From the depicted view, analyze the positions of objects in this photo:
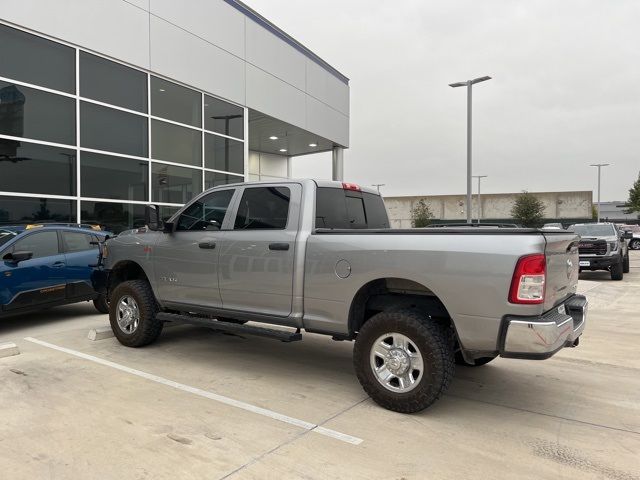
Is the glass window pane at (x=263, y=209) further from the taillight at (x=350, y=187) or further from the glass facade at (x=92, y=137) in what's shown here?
the glass facade at (x=92, y=137)

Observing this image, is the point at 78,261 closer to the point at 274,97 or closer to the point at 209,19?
the point at 209,19

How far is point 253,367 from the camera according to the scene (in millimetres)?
5160

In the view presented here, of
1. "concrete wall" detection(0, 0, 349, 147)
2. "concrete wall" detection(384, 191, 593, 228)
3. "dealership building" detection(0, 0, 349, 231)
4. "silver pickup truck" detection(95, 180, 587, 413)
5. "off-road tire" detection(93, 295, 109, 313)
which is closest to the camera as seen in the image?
"silver pickup truck" detection(95, 180, 587, 413)

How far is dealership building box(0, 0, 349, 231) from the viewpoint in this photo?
962cm

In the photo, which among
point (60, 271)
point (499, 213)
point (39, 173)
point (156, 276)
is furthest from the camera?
point (499, 213)

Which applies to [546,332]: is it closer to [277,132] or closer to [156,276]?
[156,276]

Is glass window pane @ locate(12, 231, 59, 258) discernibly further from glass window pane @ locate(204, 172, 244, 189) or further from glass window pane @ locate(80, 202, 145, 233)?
glass window pane @ locate(204, 172, 244, 189)

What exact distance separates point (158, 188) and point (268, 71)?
19.7 feet

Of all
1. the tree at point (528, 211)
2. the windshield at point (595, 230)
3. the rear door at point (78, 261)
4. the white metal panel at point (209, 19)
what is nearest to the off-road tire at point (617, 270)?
the windshield at point (595, 230)

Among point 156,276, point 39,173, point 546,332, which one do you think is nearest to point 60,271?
point 156,276

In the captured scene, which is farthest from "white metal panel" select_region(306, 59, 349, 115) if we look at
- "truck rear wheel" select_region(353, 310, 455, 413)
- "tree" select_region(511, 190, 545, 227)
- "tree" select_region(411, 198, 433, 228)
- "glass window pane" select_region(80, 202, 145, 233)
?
"tree" select_region(411, 198, 433, 228)

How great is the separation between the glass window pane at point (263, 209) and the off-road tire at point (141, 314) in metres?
1.61

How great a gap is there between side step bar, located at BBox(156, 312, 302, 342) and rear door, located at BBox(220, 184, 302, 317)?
0.18 metres

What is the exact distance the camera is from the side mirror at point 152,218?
530cm
